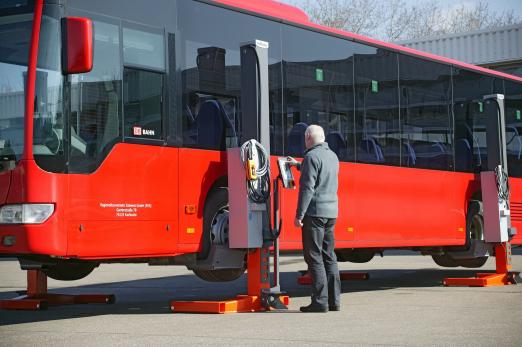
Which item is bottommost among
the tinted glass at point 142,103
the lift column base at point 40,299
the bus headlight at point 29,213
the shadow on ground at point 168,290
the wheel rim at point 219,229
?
the shadow on ground at point 168,290

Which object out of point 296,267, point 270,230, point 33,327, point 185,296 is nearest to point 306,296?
point 185,296

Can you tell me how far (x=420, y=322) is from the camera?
939 cm

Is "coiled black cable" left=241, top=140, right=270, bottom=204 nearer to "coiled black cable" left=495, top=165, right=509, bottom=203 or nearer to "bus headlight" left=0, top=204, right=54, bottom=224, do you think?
"bus headlight" left=0, top=204, right=54, bottom=224

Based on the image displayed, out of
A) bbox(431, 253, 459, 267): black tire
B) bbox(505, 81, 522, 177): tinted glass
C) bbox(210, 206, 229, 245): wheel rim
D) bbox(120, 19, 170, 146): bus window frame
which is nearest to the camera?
bbox(120, 19, 170, 146): bus window frame

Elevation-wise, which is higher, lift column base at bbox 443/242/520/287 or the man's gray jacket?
the man's gray jacket

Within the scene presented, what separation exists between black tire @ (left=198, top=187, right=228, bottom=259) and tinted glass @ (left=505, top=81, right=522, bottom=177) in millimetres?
7687

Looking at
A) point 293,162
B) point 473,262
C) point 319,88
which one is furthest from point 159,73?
point 473,262

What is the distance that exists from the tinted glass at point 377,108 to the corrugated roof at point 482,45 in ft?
56.0

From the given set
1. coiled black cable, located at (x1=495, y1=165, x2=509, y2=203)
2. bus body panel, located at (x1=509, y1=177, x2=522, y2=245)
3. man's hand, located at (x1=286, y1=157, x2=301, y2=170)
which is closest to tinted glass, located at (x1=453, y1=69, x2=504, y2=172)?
coiled black cable, located at (x1=495, y1=165, x2=509, y2=203)

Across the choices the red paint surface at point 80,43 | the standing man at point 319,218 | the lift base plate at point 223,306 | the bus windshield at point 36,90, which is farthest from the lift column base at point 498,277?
the red paint surface at point 80,43

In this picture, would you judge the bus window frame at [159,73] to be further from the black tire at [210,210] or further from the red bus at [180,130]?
the black tire at [210,210]

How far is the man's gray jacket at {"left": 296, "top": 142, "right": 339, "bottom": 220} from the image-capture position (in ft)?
34.6

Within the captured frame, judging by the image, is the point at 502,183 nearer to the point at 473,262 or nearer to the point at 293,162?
the point at 473,262

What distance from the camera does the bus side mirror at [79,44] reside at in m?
9.15
